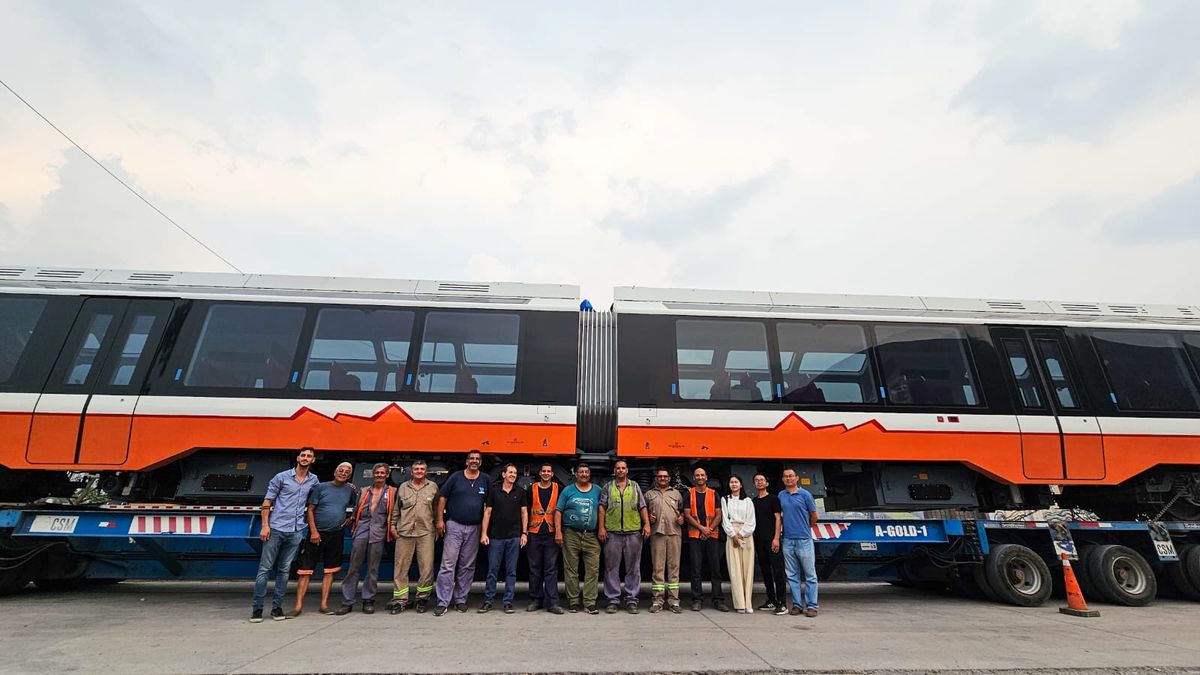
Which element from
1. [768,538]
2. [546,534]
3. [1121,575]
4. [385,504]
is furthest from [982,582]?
[385,504]

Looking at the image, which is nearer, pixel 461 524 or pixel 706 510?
pixel 461 524

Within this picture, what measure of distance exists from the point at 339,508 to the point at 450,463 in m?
1.36

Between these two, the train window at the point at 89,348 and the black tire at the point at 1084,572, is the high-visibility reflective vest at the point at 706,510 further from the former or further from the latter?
the train window at the point at 89,348

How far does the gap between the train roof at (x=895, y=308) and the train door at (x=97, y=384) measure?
5808 millimetres

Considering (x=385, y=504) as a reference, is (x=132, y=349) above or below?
above

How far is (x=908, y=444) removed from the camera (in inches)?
285

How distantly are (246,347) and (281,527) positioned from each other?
2359 millimetres

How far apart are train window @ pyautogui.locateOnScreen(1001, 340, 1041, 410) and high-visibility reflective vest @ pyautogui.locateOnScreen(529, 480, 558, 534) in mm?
→ 6130

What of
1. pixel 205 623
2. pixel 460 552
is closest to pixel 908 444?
→ pixel 460 552

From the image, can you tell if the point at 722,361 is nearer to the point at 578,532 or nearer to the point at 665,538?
the point at 665,538

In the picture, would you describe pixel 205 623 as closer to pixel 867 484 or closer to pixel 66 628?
pixel 66 628

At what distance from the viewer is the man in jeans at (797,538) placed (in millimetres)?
6719

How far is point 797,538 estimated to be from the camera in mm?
6750

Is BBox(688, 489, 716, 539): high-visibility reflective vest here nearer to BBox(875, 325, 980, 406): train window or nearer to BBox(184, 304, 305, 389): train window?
BBox(875, 325, 980, 406): train window
